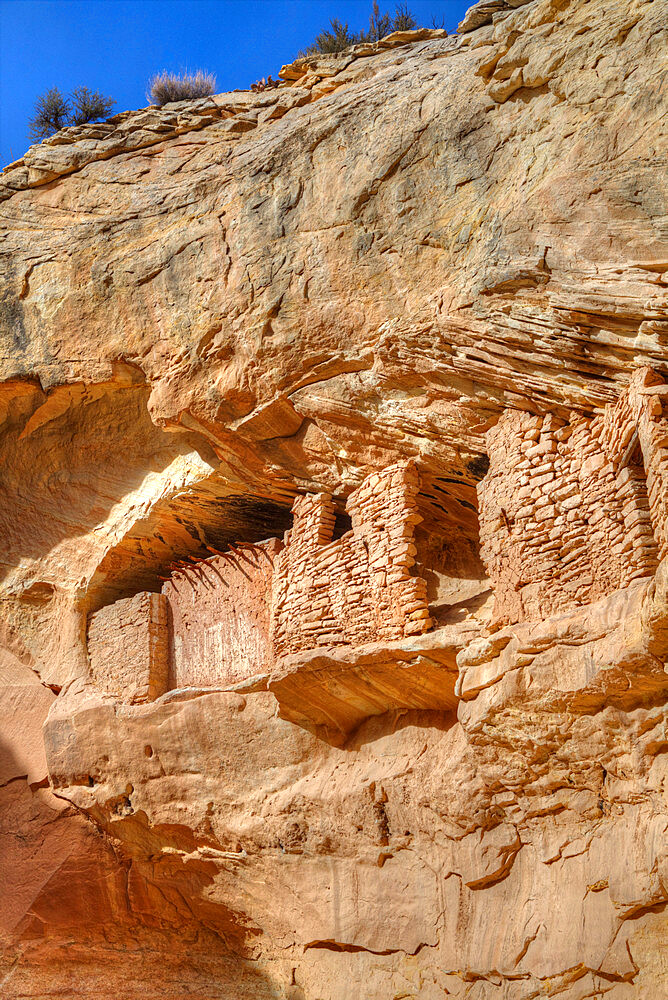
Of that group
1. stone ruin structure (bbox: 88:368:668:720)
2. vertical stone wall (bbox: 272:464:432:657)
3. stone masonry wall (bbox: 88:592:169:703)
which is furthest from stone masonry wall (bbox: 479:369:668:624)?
stone masonry wall (bbox: 88:592:169:703)

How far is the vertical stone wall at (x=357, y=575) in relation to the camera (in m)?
A: 7.76

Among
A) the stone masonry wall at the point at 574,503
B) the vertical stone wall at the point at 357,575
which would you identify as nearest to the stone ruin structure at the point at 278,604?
the vertical stone wall at the point at 357,575

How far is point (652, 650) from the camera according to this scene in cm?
562

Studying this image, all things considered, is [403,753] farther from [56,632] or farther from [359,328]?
[56,632]

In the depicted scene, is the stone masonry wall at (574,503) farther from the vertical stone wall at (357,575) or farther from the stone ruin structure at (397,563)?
the vertical stone wall at (357,575)

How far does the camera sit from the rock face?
6305mm

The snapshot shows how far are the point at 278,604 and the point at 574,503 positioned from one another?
338 cm

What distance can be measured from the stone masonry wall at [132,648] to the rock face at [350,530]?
49 millimetres

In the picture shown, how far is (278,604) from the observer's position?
8961mm

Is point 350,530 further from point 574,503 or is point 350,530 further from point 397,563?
point 574,503

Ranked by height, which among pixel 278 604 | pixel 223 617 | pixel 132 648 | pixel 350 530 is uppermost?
pixel 350 530

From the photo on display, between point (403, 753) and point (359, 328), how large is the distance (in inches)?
146

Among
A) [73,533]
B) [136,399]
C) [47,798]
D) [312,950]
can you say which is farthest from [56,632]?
[312,950]

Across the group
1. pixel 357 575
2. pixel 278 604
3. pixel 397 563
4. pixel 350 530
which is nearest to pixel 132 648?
pixel 278 604
